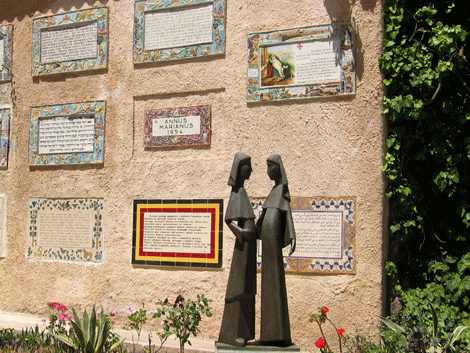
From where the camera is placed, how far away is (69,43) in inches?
323

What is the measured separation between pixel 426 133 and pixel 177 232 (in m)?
3.24

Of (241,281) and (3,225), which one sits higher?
(3,225)

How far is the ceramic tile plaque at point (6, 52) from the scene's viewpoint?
8547mm

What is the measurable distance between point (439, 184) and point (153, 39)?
13.5ft

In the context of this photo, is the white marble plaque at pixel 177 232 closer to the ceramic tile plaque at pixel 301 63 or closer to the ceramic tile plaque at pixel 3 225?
the ceramic tile plaque at pixel 301 63

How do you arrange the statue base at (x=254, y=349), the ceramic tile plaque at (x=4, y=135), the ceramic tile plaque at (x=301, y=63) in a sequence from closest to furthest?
the statue base at (x=254, y=349)
the ceramic tile plaque at (x=301, y=63)
the ceramic tile plaque at (x=4, y=135)

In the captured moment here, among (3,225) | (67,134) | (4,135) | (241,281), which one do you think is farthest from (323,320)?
(4,135)

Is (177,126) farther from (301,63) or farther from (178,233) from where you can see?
(301,63)

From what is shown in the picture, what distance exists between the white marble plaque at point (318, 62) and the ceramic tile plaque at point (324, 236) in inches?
56.4

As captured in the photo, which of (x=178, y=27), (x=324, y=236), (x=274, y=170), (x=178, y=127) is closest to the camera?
(x=274, y=170)

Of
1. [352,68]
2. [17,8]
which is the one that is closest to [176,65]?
[352,68]

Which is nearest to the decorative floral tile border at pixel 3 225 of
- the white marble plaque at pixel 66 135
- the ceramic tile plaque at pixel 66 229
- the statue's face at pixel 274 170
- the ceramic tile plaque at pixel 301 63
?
the ceramic tile plaque at pixel 66 229

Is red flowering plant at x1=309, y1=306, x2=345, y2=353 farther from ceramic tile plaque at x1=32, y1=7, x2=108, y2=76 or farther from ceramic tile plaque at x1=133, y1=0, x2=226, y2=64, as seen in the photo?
ceramic tile plaque at x1=32, y1=7, x2=108, y2=76

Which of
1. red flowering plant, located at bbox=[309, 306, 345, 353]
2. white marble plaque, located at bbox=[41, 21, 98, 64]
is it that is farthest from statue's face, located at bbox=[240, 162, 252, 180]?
white marble plaque, located at bbox=[41, 21, 98, 64]
